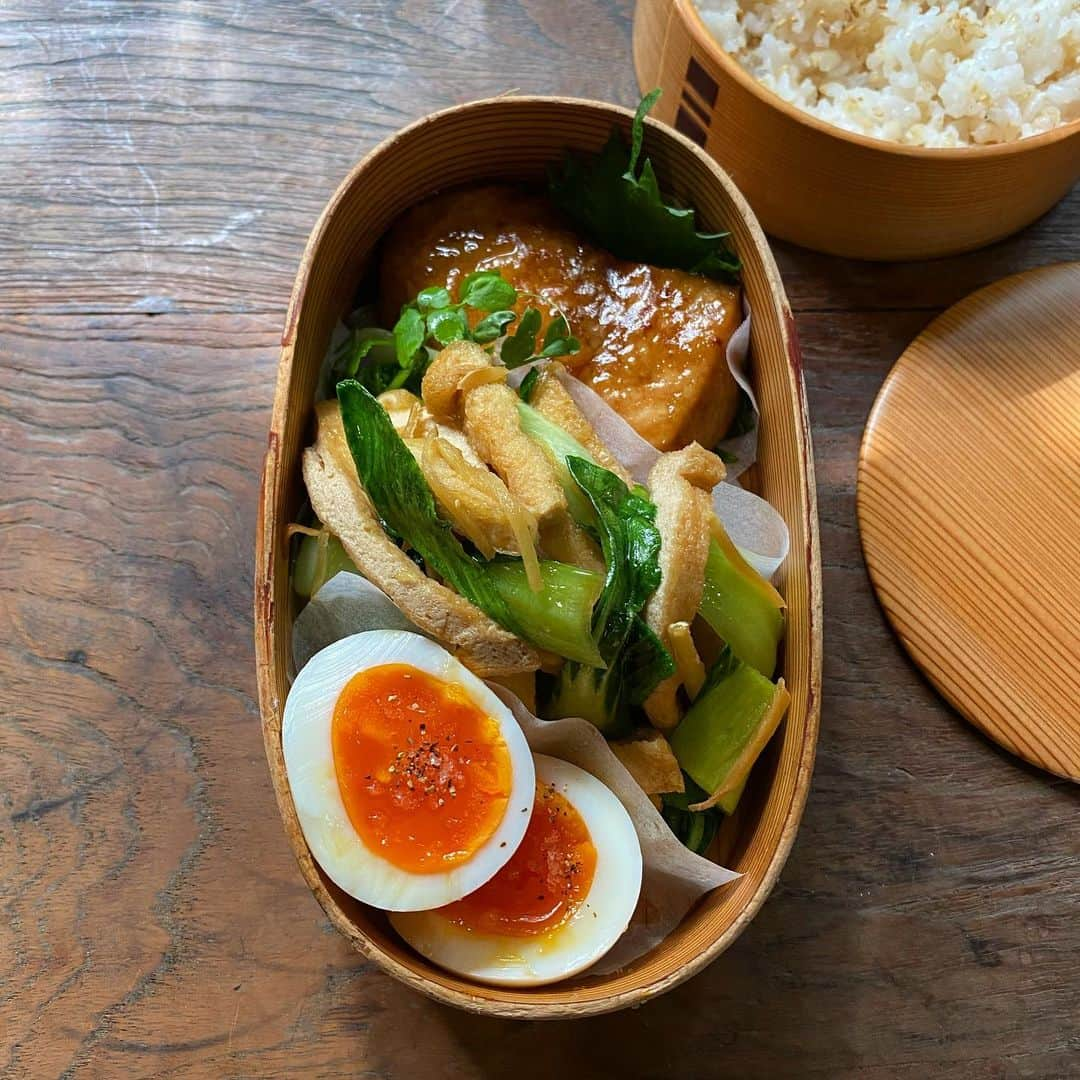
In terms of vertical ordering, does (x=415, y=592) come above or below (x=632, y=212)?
below

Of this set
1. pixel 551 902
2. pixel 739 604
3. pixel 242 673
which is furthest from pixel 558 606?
pixel 242 673

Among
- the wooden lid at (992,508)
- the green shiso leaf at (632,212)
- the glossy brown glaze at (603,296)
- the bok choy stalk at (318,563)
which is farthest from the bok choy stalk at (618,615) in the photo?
the wooden lid at (992,508)

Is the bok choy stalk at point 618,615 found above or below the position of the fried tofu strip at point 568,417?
below

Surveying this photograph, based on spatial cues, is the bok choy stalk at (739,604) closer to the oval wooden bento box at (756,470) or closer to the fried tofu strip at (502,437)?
the oval wooden bento box at (756,470)

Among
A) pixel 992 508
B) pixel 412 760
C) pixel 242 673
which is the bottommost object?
pixel 242 673

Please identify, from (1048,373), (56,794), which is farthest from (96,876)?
(1048,373)

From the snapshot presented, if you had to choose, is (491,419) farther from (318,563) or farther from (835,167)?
(835,167)
